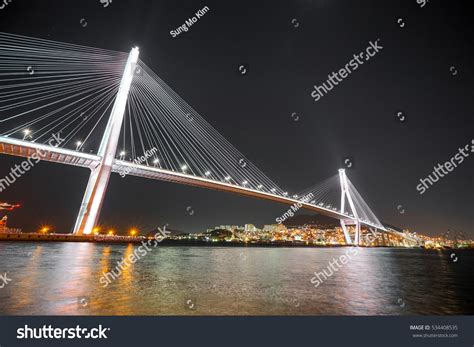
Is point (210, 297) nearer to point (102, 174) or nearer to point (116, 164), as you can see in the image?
point (102, 174)

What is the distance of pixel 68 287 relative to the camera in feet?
25.4

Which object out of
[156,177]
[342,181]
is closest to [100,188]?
[156,177]

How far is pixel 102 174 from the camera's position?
25672 mm

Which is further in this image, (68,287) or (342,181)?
(342,181)

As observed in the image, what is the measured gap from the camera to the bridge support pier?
2480 centimetres
